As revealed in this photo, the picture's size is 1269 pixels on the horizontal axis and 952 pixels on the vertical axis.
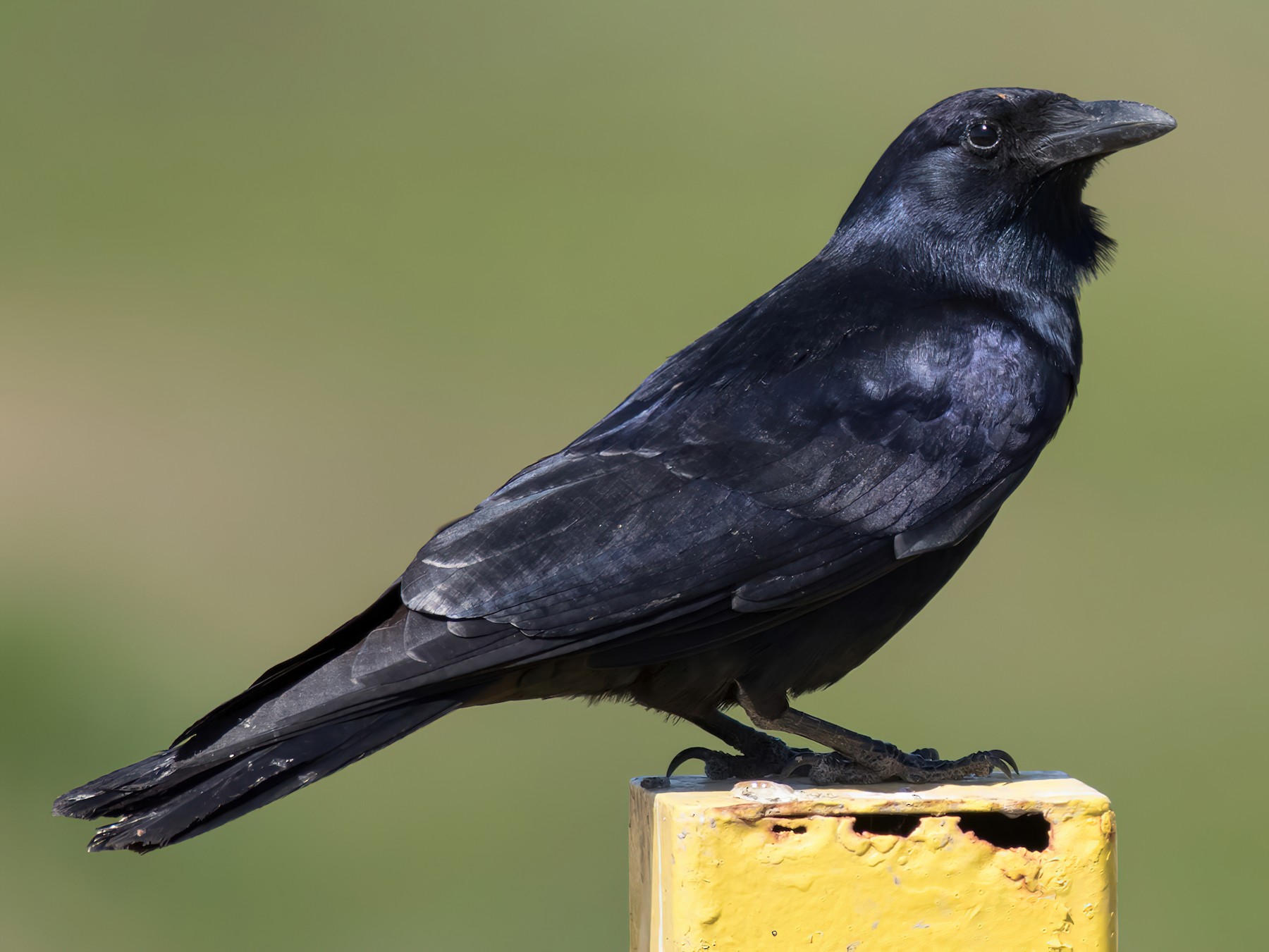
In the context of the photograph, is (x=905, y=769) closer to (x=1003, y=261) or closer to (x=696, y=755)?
(x=696, y=755)

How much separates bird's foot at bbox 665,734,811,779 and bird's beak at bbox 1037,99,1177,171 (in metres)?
1.81

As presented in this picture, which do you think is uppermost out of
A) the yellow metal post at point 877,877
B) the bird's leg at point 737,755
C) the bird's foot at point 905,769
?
the bird's leg at point 737,755

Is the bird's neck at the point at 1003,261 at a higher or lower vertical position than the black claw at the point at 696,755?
higher

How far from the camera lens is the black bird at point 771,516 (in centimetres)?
376

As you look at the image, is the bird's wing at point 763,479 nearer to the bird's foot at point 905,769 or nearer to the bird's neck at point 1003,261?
the bird's neck at point 1003,261

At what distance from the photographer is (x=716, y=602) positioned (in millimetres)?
3916

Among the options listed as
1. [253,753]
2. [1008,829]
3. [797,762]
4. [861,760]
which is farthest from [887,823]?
[253,753]

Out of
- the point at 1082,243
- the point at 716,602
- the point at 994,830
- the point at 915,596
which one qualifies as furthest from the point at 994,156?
the point at 994,830

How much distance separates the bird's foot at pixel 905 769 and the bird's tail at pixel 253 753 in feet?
3.35

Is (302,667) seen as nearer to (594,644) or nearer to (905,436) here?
(594,644)

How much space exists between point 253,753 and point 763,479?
4.56 ft

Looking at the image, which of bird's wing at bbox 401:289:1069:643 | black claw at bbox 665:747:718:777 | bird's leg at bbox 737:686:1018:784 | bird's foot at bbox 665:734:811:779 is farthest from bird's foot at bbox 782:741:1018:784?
bird's wing at bbox 401:289:1069:643

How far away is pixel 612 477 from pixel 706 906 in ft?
3.63

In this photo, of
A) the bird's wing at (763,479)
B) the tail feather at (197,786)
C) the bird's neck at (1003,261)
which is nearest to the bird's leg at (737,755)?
the bird's wing at (763,479)
